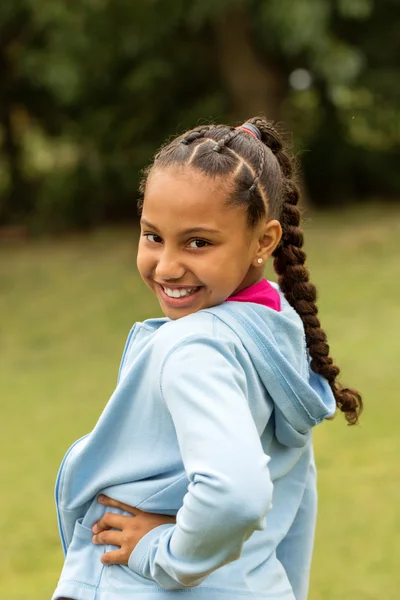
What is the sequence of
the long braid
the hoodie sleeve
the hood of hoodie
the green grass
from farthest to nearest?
the green grass, the long braid, the hood of hoodie, the hoodie sleeve

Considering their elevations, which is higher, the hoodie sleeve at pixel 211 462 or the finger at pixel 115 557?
the hoodie sleeve at pixel 211 462

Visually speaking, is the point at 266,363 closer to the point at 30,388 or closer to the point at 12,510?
the point at 12,510

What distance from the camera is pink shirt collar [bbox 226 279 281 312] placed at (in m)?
1.67

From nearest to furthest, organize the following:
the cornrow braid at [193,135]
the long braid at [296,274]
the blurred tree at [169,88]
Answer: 1. the cornrow braid at [193,135]
2. the long braid at [296,274]
3. the blurred tree at [169,88]

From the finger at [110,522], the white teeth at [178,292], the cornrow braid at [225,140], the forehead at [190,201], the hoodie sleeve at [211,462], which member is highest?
the cornrow braid at [225,140]

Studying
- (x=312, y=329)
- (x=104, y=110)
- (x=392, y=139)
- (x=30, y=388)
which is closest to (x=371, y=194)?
(x=392, y=139)

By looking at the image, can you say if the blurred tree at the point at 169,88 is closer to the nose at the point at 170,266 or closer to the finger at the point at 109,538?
the nose at the point at 170,266

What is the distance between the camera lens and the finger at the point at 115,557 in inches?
63.2

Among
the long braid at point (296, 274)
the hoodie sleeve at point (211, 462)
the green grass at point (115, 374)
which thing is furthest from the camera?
the green grass at point (115, 374)

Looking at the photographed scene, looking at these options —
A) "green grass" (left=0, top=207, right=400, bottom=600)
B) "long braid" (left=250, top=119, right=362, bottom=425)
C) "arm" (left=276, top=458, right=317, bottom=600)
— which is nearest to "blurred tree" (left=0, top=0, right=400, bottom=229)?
"green grass" (left=0, top=207, right=400, bottom=600)

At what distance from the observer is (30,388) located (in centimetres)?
722

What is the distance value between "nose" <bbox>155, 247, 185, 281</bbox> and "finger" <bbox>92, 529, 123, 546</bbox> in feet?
1.37

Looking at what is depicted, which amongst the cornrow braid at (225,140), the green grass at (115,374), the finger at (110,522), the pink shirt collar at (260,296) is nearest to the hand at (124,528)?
the finger at (110,522)

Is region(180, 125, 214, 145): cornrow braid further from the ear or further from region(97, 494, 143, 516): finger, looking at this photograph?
region(97, 494, 143, 516): finger
